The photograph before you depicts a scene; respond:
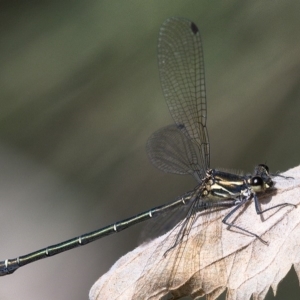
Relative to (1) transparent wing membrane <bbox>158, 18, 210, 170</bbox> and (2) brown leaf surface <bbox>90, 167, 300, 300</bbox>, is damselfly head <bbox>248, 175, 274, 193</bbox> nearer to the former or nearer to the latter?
(2) brown leaf surface <bbox>90, 167, 300, 300</bbox>

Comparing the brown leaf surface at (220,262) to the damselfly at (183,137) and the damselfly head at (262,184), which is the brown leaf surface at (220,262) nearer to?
the damselfly head at (262,184)

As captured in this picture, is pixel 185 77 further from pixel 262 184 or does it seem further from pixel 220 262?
pixel 220 262

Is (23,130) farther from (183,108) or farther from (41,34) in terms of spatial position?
(183,108)

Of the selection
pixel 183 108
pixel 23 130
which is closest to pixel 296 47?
pixel 183 108

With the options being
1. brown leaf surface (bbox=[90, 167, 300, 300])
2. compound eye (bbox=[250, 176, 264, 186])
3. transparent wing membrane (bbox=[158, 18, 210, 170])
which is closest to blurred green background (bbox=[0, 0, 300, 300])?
transparent wing membrane (bbox=[158, 18, 210, 170])

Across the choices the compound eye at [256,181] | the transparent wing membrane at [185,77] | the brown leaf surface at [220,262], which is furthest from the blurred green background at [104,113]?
the brown leaf surface at [220,262]

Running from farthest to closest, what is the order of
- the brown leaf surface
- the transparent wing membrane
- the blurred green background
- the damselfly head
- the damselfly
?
1. the blurred green background
2. the transparent wing membrane
3. the damselfly
4. the damselfly head
5. the brown leaf surface
